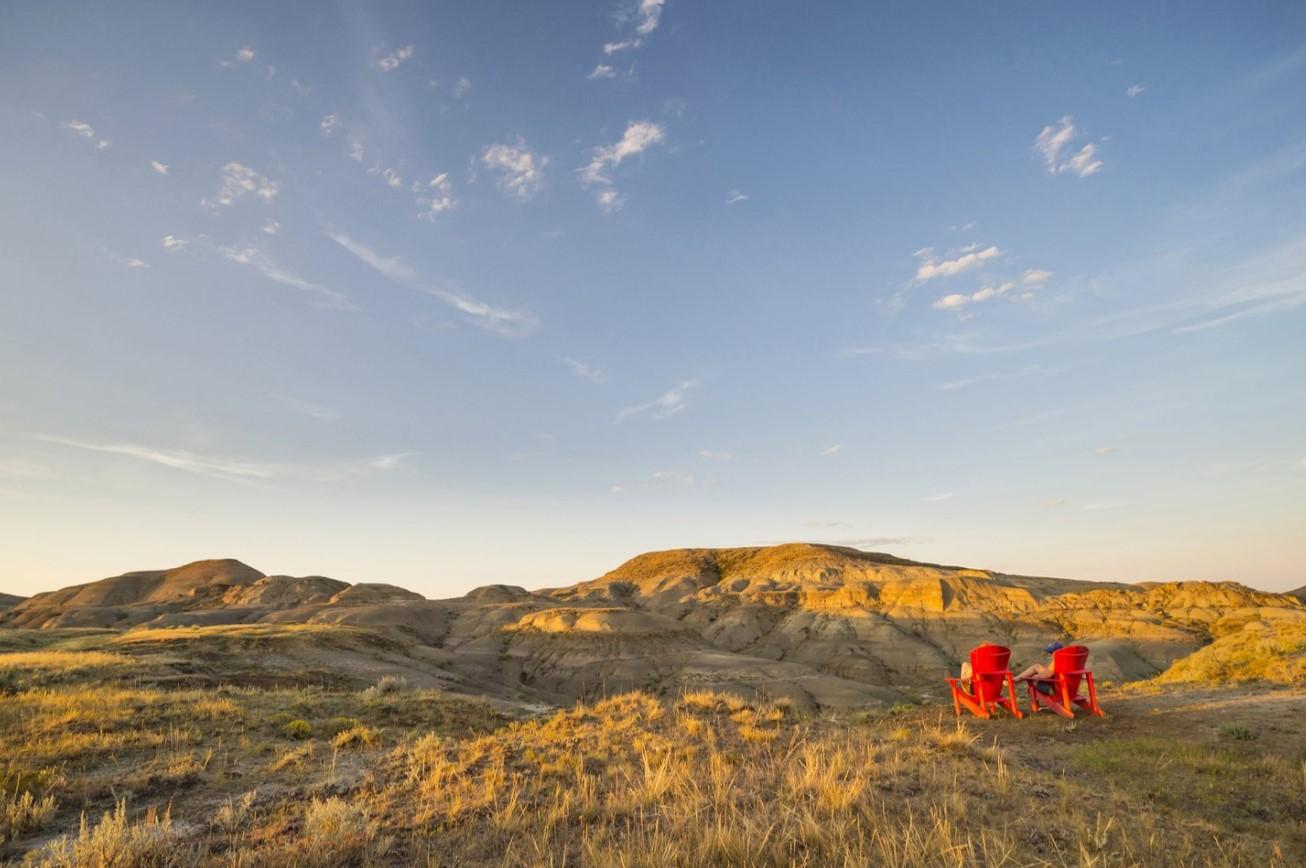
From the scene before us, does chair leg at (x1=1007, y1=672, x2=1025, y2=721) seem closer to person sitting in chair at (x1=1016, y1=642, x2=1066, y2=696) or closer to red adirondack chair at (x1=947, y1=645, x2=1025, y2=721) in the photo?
red adirondack chair at (x1=947, y1=645, x2=1025, y2=721)

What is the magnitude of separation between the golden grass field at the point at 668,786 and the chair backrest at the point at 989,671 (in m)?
1.03

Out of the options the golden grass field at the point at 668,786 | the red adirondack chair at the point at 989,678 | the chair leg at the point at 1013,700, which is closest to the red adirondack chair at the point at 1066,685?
the chair leg at the point at 1013,700

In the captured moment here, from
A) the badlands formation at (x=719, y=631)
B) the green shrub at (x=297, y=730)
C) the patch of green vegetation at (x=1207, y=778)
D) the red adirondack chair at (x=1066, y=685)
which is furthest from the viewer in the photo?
the badlands formation at (x=719, y=631)

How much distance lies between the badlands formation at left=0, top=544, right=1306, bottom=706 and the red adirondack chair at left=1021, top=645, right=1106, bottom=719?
48.4ft

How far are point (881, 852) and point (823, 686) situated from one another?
48669 millimetres

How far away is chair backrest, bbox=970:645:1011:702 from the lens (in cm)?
1277

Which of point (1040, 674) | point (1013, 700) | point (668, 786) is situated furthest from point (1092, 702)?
point (668, 786)

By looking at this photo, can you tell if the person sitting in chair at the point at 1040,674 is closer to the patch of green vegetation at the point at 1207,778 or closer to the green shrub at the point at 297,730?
the patch of green vegetation at the point at 1207,778

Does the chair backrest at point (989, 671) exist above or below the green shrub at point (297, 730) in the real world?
above

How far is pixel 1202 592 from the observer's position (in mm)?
70438

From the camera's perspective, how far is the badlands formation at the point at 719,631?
42.6 meters

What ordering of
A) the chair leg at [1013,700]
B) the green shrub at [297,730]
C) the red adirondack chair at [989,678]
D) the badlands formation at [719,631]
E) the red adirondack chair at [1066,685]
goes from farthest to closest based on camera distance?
the badlands formation at [719,631] < the green shrub at [297,730] < the red adirondack chair at [989,678] < the chair leg at [1013,700] < the red adirondack chair at [1066,685]

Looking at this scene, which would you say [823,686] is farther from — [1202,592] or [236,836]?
[1202,592]

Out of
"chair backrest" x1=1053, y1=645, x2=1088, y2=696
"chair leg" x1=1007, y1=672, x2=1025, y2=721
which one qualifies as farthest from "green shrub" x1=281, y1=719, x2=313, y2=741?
"chair backrest" x1=1053, y1=645, x2=1088, y2=696
